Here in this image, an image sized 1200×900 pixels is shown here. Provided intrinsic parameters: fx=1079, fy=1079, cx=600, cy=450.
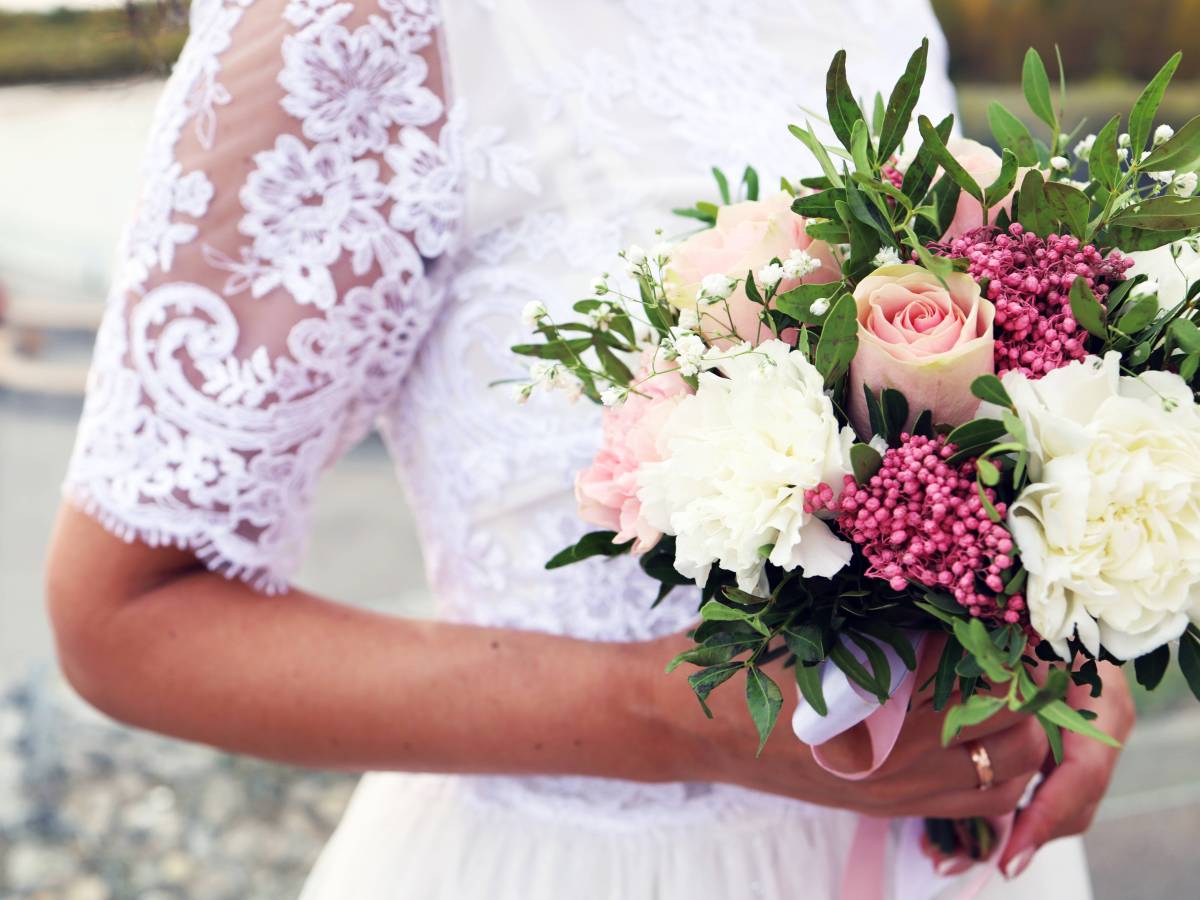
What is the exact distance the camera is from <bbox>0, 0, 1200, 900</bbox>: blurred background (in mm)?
2971

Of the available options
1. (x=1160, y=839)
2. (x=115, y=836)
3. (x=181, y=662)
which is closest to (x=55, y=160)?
(x=115, y=836)

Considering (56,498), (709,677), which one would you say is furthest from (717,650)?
(56,498)

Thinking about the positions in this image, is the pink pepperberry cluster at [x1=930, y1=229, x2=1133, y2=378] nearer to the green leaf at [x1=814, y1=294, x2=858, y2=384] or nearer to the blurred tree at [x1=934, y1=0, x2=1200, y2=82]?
the green leaf at [x1=814, y1=294, x2=858, y2=384]

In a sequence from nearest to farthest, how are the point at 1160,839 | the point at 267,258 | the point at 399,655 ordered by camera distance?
the point at 267,258 < the point at 399,655 < the point at 1160,839

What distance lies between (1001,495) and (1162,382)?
126 millimetres

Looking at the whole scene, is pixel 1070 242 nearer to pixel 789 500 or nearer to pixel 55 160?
pixel 789 500

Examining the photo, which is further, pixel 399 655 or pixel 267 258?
pixel 399 655

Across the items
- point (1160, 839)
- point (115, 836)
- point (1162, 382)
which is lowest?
point (1160, 839)

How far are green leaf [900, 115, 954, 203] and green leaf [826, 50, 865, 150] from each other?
49mm

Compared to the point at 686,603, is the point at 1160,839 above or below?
below

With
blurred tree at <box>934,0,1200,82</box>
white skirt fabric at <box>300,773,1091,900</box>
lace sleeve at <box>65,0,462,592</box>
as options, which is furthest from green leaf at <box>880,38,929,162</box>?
blurred tree at <box>934,0,1200,82</box>

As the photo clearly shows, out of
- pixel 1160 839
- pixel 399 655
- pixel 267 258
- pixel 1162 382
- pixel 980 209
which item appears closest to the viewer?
pixel 1162 382

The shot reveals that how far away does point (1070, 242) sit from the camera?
74 cm

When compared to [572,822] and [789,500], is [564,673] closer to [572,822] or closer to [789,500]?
[572,822]
